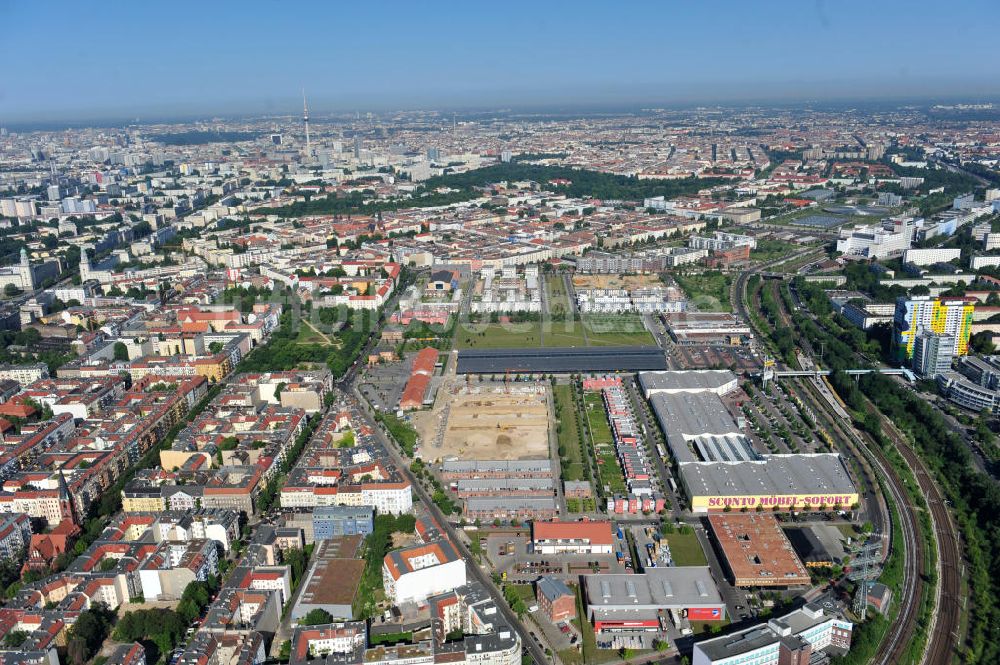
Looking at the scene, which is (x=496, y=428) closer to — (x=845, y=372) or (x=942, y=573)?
(x=942, y=573)

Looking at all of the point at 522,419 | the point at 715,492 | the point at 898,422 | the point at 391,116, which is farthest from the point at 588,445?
the point at 391,116

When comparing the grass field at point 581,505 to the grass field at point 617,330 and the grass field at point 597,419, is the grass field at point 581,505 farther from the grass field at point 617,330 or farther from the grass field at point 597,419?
the grass field at point 617,330

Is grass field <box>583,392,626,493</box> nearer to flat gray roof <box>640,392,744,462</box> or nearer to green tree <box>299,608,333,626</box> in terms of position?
flat gray roof <box>640,392,744,462</box>

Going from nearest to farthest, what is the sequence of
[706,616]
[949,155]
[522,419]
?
1. [706,616]
2. [522,419]
3. [949,155]

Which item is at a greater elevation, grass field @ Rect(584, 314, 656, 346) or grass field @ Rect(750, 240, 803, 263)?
grass field @ Rect(750, 240, 803, 263)

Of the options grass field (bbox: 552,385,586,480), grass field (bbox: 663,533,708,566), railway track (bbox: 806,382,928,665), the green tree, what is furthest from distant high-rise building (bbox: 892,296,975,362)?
the green tree

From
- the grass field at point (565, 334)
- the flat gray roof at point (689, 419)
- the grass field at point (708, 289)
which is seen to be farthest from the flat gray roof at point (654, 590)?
the grass field at point (708, 289)

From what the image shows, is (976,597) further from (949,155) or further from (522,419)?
(949,155)
